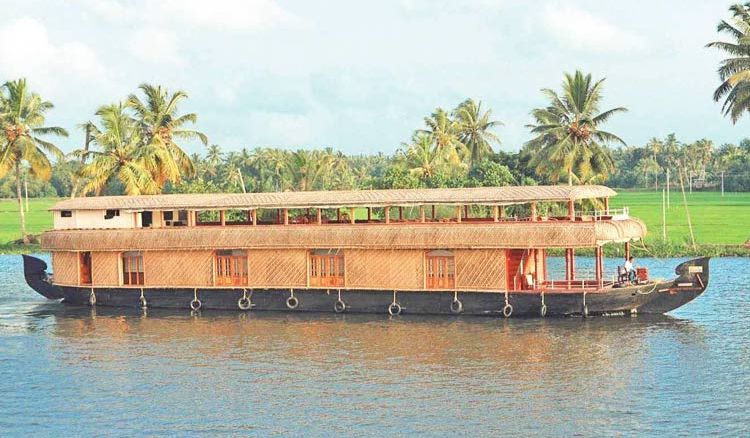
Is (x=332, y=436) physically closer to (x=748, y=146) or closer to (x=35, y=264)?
(x=35, y=264)

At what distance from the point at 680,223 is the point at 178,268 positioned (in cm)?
3605

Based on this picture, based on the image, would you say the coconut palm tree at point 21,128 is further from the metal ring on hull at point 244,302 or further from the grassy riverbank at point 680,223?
the metal ring on hull at point 244,302

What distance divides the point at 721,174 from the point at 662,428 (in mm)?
81448

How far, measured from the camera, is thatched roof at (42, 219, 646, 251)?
27062 mm

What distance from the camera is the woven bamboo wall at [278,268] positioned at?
97.6ft

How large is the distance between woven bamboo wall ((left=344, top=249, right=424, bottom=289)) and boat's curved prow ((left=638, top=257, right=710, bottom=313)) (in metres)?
6.39

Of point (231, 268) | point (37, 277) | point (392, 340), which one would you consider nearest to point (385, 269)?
point (392, 340)

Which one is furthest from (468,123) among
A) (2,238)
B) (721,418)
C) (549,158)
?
(721,418)

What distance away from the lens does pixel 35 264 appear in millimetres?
34156

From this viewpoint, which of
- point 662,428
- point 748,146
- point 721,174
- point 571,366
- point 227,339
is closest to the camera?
point 662,428

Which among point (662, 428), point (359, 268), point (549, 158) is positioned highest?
point (549, 158)

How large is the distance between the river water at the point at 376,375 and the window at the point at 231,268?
3.78ft

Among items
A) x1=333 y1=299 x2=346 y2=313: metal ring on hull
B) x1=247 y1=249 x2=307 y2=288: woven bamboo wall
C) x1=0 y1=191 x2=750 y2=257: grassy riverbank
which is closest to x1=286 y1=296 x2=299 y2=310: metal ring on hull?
x1=247 y1=249 x2=307 y2=288: woven bamboo wall

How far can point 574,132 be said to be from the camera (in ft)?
140
